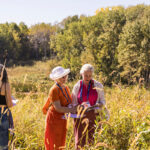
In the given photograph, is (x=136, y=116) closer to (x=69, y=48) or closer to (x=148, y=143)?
(x=148, y=143)

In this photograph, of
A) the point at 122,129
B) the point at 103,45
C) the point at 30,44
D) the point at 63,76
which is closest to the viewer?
the point at 122,129

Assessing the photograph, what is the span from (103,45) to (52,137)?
2129 cm

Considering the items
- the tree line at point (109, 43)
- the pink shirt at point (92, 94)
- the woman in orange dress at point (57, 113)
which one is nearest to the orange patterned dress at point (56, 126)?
the woman in orange dress at point (57, 113)

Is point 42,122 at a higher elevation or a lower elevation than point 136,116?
lower

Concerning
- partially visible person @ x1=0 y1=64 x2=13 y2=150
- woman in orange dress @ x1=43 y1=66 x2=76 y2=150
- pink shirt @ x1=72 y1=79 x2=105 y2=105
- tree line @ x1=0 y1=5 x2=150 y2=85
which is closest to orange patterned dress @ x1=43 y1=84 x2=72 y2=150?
woman in orange dress @ x1=43 y1=66 x2=76 y2=150

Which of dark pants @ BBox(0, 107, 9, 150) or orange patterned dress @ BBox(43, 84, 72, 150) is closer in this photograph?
dark pants @ BBox(0, 107, 9, 150)

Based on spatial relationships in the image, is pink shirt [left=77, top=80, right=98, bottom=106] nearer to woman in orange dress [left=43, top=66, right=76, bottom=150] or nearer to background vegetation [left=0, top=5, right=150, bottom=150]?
woman in orange dress [left=43, top=66, right=76, bottom=150]

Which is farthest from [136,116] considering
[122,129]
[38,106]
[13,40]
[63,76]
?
[13,40]

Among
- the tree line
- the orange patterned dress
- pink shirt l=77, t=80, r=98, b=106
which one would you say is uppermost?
the tree line

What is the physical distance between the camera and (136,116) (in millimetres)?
2508

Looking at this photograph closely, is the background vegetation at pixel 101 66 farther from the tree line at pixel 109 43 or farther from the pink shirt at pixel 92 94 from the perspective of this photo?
the pink shirt at pixel 92 94

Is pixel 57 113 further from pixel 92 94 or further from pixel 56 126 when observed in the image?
pixel 92 94

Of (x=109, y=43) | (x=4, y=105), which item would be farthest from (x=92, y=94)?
(x=109, y=43)

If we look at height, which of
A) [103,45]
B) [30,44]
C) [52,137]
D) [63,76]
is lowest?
[52,137]
